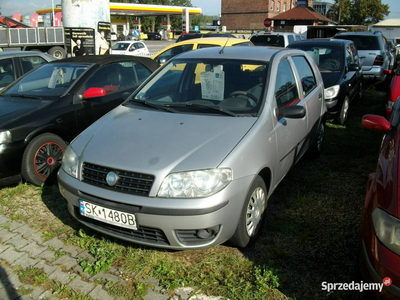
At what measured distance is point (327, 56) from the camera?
800 centimetres

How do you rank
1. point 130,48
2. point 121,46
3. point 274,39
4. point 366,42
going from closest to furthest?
1. point 366,42
2. point 274,39
3. point 130,48
4. point 121,46

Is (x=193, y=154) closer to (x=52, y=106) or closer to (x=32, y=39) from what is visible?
(x=52, y=106)

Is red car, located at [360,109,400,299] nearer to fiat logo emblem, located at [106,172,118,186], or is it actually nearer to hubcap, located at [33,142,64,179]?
fiat logo emblem, located at [106,172,118,186]

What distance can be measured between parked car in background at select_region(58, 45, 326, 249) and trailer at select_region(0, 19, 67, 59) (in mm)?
15670

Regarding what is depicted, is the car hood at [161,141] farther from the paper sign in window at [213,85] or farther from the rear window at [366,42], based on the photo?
the rear window at [366,42]

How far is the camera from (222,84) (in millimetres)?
3885

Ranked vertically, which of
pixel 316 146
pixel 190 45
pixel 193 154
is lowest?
pixel 316 146

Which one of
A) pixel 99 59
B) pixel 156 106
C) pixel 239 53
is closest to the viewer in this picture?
pixel 156 106

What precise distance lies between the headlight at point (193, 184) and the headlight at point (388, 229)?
1041mm

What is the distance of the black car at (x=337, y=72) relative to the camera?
6938 mm

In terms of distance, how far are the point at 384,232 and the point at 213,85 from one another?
7.32 feet

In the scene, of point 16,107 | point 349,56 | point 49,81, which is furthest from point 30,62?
point 349,56

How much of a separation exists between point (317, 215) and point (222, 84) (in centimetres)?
167

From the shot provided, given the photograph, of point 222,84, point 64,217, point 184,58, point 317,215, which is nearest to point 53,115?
point 64,217
